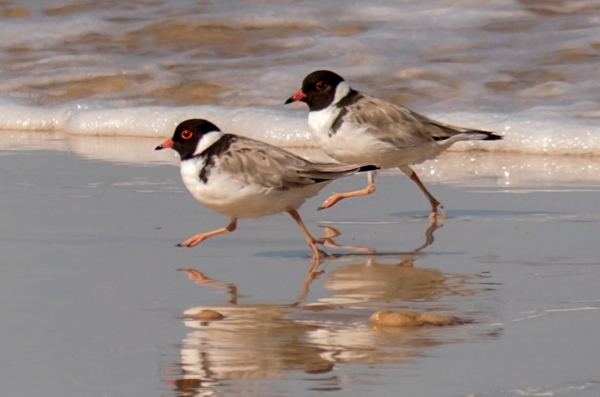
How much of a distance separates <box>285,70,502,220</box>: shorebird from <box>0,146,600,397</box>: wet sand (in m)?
0.31

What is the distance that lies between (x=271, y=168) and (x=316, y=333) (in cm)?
155

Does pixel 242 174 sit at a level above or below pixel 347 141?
above

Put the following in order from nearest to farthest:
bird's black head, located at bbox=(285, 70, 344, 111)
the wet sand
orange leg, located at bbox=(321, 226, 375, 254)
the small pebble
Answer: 1. the wet sand
2. the small pebble
3. orange leg, located at bbox=(321, 226, 375, 254)
4. bird's black head, located at bbox=(285, 70, 344, 111)

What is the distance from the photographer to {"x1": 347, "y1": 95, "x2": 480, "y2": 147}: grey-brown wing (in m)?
7.28

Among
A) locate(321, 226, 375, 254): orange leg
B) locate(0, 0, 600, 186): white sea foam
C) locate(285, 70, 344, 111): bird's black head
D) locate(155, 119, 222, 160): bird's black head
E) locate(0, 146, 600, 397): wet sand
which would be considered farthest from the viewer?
locate(0, 0, 600, 186): white sea foam

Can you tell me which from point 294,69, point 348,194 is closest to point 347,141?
point 348,194

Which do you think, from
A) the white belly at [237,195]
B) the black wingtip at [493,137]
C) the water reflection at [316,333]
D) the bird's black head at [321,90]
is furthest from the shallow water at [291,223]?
the bird's black head at [321,90]

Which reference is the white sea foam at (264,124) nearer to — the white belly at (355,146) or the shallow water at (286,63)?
the shallow water at (286,63)

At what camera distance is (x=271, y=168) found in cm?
577

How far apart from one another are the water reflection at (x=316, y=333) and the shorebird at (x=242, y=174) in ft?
1.32

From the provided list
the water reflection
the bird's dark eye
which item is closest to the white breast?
the bird's dark eye

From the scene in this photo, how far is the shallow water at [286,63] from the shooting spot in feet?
34.1

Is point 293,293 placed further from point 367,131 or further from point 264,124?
point 264,124

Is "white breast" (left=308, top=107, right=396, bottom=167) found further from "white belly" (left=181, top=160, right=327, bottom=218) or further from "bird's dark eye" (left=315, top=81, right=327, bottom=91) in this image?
"white belly" (left=181, top=160, right=327, bottom=218)
